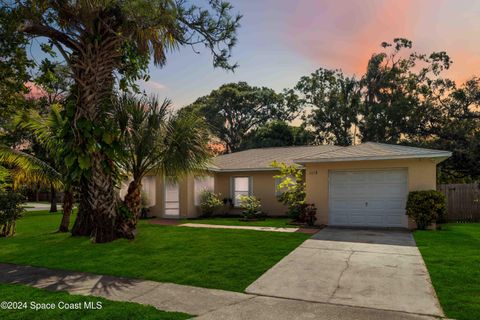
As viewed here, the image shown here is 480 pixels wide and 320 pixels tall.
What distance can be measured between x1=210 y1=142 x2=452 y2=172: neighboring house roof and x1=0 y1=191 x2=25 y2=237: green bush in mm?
6991

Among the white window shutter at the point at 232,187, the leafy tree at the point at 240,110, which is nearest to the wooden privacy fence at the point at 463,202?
the white window shutter at the point at 232,187

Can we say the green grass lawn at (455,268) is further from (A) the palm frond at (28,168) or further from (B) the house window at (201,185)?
(A) the palm frond at (28,168)

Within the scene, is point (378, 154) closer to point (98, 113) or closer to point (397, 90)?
point (98, 113)

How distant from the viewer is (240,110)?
140 ft

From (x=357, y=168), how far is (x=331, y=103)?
21773 millimetres

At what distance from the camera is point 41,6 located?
669 cm

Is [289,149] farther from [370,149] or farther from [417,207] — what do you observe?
[417,207]

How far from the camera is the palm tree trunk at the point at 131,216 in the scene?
33.0ft

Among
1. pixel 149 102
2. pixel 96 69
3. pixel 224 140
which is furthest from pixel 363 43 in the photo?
pixel 224 140

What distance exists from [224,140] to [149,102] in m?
33.4

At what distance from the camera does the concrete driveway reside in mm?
5043

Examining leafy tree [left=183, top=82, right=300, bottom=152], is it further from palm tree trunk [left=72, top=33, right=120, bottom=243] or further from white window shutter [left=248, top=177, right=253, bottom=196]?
palm tree trunk [left=72, top=33, right=120, bottom=243]

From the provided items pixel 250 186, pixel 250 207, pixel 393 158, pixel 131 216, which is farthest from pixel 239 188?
pixel 131 216

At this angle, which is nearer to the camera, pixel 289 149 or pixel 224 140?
pixel 289 149
